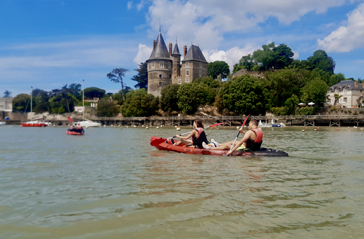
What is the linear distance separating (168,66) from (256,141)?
68790 mm

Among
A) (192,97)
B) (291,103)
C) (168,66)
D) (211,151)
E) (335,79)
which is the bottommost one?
(211,151)

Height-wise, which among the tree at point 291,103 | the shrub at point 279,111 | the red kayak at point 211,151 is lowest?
the red kayak at point 211,151

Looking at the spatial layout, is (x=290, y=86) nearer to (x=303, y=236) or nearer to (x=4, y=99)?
(x=303, y=236)

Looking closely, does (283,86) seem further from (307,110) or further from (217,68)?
(217,68)

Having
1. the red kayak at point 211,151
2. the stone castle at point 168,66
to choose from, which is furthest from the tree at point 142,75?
the red kayak at point 211,151

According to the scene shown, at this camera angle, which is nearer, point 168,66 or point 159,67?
point 159,67

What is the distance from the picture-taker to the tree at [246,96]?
57.0 meters

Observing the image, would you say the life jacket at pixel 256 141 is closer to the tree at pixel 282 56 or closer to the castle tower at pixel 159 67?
the castle tower at pixel 159 67

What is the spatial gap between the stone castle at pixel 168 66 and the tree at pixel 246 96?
2026 cm

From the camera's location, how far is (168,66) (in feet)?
262

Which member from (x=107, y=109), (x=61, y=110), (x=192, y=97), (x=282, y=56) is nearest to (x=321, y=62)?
(x=282, y=56)

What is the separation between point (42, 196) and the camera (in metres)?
7.17

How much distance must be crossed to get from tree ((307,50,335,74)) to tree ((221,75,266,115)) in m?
30.4

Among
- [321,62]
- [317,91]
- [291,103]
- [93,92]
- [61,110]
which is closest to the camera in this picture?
[317,91]
